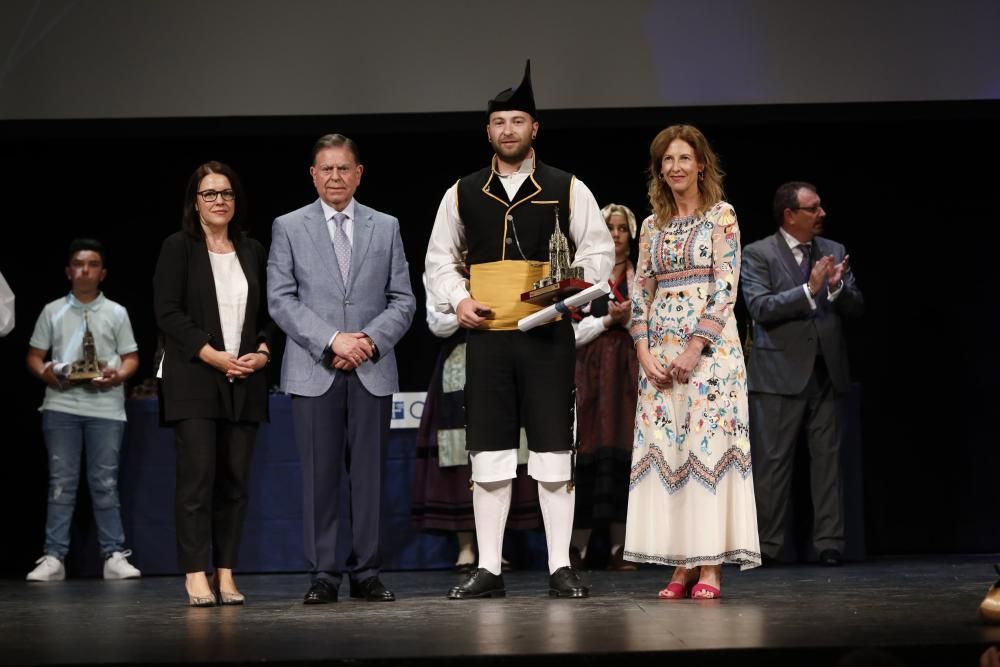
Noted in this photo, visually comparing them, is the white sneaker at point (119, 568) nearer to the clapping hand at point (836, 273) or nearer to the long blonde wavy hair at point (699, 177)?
the long blonde wavy hair at point (699, 177)

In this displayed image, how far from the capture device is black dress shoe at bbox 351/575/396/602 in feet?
13.6

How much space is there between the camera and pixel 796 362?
5871 millimetres

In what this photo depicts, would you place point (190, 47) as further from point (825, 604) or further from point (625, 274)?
point (825, 604)

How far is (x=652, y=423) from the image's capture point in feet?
13.4

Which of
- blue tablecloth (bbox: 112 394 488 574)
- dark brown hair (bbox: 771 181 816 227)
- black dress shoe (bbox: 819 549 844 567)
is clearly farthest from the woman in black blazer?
black dress shoe (bbox: 819 549 844 567)

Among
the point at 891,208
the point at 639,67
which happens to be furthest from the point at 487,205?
the point at 891,208

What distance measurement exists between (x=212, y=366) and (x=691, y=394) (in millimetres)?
1581

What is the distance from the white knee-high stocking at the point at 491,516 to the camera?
414cm

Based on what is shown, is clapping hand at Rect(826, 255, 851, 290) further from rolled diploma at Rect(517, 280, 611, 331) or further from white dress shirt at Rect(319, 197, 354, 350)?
white dress shirt at Rect(319, 197, 354, 350)

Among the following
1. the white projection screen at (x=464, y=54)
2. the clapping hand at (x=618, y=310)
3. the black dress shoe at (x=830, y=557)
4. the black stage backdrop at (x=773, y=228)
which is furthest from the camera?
the black stage backdrop at (x=773, y=228)

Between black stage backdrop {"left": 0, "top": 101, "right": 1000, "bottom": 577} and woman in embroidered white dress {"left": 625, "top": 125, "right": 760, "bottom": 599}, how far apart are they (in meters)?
2.67

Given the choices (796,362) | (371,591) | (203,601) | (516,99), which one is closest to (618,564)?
(796,362)

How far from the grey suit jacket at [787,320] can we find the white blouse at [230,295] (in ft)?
8.48

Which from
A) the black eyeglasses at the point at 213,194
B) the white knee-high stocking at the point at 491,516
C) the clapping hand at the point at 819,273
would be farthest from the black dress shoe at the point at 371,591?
the clapping hand at the point at 819,273
